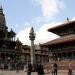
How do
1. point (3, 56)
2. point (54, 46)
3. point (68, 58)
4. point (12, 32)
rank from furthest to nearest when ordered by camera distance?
point (12, 32) < point (3, 56) < point (54, 46) < point (68, 58)

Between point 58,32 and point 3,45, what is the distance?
35.3 m

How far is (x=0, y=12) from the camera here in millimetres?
111875

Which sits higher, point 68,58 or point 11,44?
point 11,44

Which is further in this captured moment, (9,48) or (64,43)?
(9,48)

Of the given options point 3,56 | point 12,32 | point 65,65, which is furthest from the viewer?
point 12,32

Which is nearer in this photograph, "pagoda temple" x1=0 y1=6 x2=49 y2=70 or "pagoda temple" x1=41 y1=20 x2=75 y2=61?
"pagoda temple" x1=41 y1=20 x2=75 y2=61

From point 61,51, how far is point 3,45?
3989 cm

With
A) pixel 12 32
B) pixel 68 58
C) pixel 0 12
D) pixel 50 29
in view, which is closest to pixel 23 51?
pixel 12 32

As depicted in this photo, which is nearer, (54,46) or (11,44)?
(54,46)

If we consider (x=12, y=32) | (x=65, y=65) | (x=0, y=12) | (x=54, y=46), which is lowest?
(x=65, y=65)

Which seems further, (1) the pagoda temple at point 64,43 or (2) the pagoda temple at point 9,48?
(2) the pagoda temple at point 9,48

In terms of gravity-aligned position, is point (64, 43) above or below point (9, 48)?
below

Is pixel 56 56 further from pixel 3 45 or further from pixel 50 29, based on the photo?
pixel 3 45

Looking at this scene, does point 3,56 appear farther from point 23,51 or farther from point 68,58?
point 68,58
